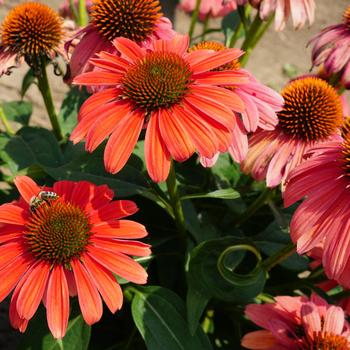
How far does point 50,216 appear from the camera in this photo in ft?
3.26

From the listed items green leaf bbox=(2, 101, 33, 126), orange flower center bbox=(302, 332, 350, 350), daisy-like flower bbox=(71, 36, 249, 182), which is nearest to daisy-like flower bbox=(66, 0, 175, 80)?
daisy-like flower bbox=(71, 36, 249, 182)

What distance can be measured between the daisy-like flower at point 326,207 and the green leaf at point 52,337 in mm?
507

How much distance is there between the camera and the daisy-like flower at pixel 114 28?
1229 millimetres

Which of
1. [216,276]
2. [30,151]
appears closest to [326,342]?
[216,276]

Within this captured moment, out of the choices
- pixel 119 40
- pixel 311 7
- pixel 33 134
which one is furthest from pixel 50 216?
pixel 311 7

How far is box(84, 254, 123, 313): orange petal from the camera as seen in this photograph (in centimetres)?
93

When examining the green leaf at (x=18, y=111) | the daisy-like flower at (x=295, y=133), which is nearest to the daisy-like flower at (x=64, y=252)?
the daisy-like flower at (x=295, y=133)

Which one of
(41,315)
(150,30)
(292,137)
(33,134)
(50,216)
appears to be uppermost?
(150,30)

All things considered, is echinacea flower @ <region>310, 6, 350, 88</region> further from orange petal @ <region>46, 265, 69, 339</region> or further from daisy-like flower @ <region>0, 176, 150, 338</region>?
orange petal @ <region>46, 265, 69, 339</region>

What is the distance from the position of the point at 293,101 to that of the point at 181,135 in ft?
1.37

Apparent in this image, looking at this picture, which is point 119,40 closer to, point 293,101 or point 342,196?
point 293,101

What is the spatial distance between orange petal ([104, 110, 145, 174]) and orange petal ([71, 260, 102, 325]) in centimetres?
19

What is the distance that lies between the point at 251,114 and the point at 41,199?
42 centimetres

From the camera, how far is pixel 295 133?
3.94 ft
